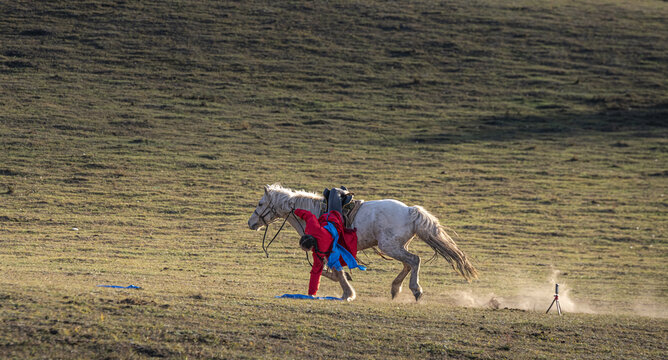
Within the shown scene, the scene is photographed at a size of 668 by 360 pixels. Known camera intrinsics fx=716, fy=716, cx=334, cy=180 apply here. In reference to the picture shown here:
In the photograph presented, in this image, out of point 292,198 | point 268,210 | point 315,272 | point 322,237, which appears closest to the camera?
point 322,237

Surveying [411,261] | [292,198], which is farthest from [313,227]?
[411,261]

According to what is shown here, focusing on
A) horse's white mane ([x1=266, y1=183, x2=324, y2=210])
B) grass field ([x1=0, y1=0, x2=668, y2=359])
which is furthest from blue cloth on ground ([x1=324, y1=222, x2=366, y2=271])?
horse's white mane ([x1=266, y1=183, x2=324, y2=210])

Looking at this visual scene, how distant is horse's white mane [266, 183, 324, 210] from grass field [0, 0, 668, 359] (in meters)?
1.58

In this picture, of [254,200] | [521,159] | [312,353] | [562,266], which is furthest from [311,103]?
[312,353]

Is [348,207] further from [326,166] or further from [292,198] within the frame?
[326,166]

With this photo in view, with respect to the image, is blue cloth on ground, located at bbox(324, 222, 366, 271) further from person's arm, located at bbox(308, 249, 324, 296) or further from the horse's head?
the horse's head

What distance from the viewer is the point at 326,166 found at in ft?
89.0

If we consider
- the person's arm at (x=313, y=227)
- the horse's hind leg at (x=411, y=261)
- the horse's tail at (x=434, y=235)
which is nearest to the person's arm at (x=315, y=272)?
the person's arm at (x=313, y=227)

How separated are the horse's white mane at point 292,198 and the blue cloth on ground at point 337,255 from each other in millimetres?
877

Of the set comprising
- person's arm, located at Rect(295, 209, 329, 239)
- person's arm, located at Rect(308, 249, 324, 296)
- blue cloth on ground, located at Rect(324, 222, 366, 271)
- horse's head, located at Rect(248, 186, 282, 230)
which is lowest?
person's arm, located at Rect(308, 249, 324, 296)

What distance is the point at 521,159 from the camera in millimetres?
29844

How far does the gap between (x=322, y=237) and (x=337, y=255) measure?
36 cm

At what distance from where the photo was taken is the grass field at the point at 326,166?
8484mm

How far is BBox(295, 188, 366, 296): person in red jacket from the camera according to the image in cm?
1051
